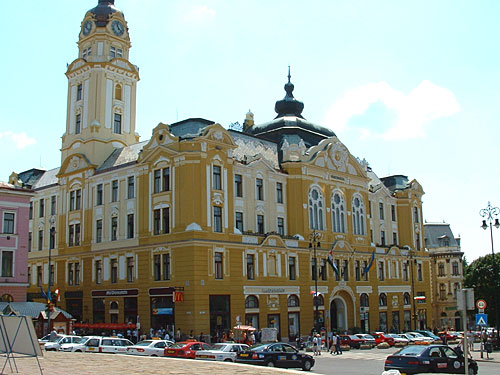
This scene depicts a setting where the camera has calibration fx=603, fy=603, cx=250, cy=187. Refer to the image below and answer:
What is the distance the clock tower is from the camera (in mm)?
63469

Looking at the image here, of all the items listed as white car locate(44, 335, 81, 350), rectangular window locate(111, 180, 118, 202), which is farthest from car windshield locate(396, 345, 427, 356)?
rectangular window locate(111, 180, 118, 202)

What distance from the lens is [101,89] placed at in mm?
63875

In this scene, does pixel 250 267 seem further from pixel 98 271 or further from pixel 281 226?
pixel 98 271

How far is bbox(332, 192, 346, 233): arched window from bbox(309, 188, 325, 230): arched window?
209 cm

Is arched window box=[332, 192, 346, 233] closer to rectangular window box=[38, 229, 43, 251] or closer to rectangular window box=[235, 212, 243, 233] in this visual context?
rectangular window box=[235, 212, 243, 233]

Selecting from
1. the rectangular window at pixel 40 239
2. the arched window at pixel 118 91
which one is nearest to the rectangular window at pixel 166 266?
the rectangular window at pixel 40 239

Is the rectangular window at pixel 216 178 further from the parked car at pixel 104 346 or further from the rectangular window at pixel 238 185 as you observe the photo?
the parked car at pixel 104 346

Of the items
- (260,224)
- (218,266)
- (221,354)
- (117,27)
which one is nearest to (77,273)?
(218,266)

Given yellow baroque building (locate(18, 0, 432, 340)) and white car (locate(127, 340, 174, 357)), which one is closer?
white car (locate(127, 340, 174, 357))

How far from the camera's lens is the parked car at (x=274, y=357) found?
3066 centimetres

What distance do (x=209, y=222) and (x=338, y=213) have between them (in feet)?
60.7

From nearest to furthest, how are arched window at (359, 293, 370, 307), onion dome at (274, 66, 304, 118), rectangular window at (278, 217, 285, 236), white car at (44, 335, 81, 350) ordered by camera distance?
white car at (44, 335, 81, 350)
rectangular window at (278, 217, 285, 236)
arched window at (359, 293, 370, 307)
onion dome at (274, 66, 304, 118)

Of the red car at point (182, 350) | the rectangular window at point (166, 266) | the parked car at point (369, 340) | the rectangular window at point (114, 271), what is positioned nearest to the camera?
the red car at point (182, 350)

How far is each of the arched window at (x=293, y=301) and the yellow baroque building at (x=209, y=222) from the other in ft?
0.53
